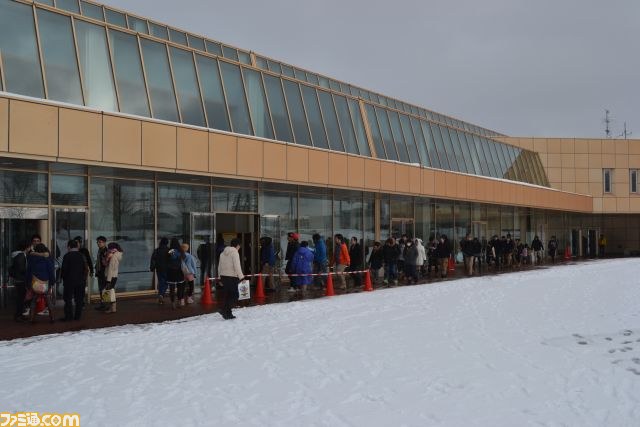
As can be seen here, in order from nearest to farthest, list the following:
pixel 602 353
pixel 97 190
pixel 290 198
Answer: pixel 602 353 < pixel 97 190 < pixel 290 198

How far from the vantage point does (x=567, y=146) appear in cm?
5309

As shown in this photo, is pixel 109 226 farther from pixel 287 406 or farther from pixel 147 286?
pixel 287 406

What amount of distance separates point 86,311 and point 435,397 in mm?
9629

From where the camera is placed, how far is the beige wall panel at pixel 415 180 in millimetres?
27125

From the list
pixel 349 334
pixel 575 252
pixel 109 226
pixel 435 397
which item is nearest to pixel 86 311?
pixel 109 226

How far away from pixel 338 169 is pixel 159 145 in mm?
7809

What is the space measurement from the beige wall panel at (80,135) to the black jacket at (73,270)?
2.55 meters

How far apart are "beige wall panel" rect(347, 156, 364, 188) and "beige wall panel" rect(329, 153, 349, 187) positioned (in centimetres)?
19

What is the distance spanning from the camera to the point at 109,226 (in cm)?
1695

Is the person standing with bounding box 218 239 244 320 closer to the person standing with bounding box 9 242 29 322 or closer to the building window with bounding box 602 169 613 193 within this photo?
the person standing with bounding box 9 242 29 322

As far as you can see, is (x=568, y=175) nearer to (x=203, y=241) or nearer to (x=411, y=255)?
(x=411, y=255)

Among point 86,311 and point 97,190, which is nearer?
point 86,311

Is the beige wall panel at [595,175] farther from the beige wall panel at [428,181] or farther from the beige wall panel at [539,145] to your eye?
the beige wall panel at [428,181]

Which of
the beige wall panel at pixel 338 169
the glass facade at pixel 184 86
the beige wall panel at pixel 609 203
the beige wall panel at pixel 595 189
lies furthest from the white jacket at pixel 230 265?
the beige wall panel at pixel 609 203
